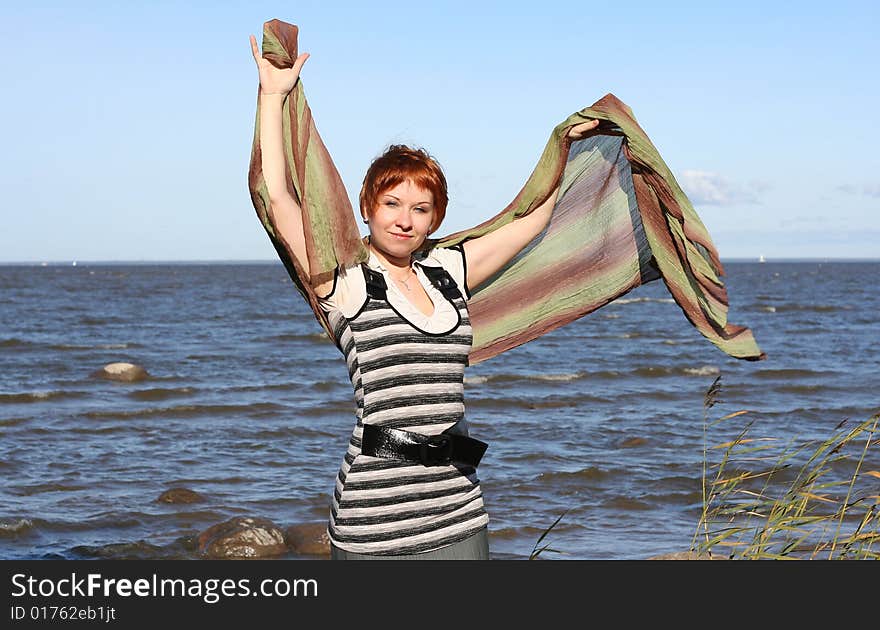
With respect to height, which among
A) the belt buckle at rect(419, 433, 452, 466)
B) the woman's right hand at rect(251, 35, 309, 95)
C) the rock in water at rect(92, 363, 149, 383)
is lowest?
the rock in water at rect(92, 363, 149, 383)

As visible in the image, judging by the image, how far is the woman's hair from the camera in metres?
3.25

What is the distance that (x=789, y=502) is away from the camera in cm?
477

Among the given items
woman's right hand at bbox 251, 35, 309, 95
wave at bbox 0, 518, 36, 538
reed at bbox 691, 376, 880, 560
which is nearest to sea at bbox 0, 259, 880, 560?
wave at bbox 0, 518, 36, 538

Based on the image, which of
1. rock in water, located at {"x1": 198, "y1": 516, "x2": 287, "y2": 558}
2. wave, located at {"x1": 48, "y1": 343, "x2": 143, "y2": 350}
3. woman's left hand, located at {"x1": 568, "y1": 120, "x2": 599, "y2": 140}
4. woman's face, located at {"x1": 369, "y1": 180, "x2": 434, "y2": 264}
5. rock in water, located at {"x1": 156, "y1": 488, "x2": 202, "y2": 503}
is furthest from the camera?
wave, located at {"x1": 48, "y1": 343, "x2": 143, "y2": 350}

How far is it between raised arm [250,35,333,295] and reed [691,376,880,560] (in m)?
1.84

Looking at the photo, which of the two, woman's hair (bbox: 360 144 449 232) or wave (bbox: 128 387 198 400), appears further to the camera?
wave (bbox: 128 387 198 400)

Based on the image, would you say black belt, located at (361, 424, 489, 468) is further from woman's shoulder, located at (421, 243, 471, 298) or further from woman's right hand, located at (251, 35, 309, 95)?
woman's right hand, located at (251, 35, 309, 95)

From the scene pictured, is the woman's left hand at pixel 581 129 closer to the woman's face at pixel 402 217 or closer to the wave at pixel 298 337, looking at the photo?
the woman's face at pixel 402 217

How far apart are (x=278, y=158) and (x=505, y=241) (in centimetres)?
91

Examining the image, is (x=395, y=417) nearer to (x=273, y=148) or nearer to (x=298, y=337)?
(x=273, y=148)
